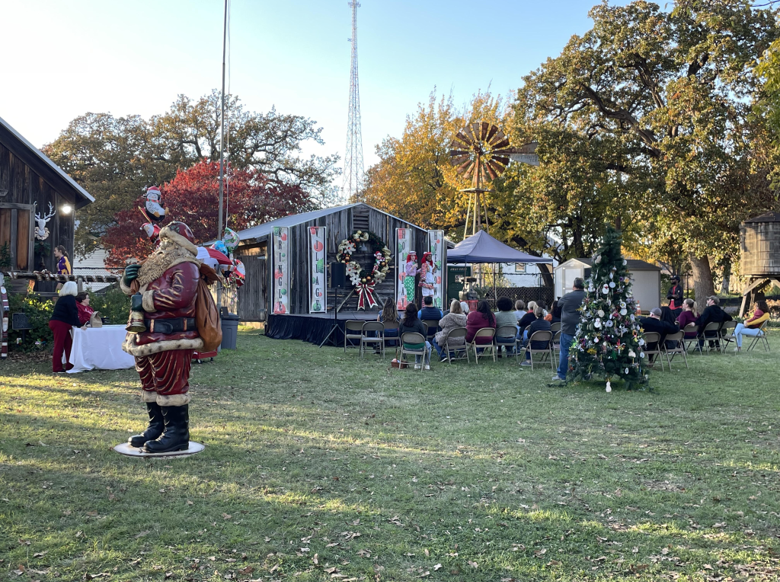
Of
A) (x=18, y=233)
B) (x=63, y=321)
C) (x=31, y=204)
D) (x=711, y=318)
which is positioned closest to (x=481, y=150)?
(x=711, y=318)

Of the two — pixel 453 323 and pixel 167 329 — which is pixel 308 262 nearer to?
pixel 453 323

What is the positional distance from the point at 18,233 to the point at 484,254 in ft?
40.6

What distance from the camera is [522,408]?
8336mm

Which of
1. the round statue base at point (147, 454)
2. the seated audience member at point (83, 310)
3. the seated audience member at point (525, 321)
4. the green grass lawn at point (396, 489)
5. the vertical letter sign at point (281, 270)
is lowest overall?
the green grass lawn at point (396, 489)

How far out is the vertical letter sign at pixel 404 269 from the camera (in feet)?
66.2

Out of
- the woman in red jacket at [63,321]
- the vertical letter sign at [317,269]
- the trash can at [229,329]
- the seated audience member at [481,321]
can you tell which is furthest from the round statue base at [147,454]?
the vertical letter sign at [317,269]

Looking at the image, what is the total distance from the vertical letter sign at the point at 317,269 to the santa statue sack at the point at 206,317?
1298cm

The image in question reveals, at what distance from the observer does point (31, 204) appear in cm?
1474

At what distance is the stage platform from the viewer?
15.6 metres

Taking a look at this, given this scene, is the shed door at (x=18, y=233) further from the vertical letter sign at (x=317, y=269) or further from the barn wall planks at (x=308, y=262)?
the vertical letter sign at (x=317, y=269)

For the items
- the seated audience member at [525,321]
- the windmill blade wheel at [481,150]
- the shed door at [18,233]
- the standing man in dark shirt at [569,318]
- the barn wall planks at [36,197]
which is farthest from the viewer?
the windmill blade wheel at [481,150]

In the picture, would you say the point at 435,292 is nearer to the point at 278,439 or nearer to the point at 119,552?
the point at 278,439

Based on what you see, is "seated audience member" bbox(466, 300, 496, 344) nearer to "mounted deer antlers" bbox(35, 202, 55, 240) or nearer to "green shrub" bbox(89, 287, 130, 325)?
"green shrub" bbox(89, 287, 130, 325)

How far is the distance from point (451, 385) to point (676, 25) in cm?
2087
